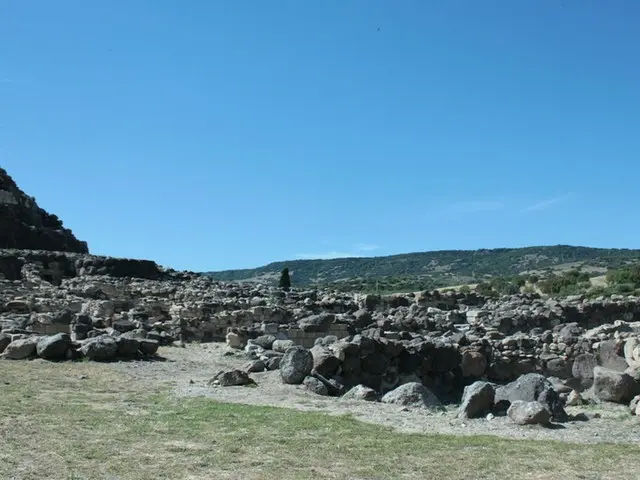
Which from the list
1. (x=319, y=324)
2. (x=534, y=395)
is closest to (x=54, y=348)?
(x=319, y=324)

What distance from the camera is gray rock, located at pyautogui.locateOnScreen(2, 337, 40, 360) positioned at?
16.3 metres

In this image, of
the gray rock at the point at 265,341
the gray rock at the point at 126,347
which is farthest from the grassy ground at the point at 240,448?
the gray rock at the point at 265,341

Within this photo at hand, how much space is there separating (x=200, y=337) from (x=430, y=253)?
121m

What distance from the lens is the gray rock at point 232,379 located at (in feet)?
44.9

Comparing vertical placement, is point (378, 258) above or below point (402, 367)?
above

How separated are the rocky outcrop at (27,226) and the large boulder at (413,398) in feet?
135

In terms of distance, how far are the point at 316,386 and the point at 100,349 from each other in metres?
6.01

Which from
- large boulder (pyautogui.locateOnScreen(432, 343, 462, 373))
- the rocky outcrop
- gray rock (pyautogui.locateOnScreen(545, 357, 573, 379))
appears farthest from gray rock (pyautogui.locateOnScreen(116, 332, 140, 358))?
the rocky outcrop

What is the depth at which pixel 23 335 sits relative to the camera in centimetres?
1800

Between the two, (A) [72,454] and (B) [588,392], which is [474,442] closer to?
(A) [72,454]

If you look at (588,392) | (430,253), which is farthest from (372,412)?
(430,253)

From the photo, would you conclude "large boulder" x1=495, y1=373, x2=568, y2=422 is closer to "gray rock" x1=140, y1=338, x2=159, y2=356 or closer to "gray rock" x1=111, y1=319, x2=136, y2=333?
"gray rock" x1=140, y1=338, x2=159, y2=356

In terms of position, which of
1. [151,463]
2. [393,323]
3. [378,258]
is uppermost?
[378,258]

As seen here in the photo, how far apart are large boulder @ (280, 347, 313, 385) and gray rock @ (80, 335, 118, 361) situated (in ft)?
16.2
